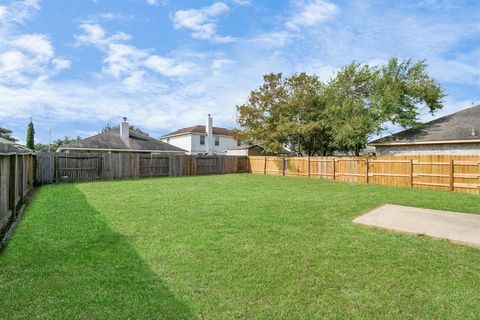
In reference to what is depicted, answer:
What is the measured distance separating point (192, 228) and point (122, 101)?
91.5 feet

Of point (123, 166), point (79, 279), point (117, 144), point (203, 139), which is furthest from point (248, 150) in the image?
point (79, 279)

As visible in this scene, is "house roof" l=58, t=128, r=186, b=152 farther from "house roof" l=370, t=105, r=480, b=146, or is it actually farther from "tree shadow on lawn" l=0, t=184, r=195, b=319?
"tree shadow on lawn" l=0, t=184, r=195, b=319

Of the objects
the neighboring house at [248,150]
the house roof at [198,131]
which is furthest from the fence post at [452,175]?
the house roof at [198,131]

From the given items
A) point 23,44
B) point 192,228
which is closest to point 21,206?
point 192,228

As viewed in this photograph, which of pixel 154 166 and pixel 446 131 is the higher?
pixel 446 131

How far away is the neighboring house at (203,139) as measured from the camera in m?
35.7

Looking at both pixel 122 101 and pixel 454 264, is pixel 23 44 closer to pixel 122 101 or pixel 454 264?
pixel 454 264

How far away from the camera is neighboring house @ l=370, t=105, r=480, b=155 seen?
15.2 meters

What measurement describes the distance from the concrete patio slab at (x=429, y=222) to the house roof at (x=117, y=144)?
21.7 m

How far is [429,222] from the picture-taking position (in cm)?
641

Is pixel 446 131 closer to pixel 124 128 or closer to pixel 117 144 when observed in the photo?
pixel 117 144

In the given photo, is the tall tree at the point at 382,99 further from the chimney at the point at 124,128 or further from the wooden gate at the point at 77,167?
the chimney at the point at 124,128

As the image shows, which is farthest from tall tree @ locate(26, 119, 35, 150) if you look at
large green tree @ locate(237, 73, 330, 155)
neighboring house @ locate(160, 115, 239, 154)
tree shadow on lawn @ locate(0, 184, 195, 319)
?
tree shadow on lawn @ locate(0, 184, 195, 319)

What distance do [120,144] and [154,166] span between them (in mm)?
6487
